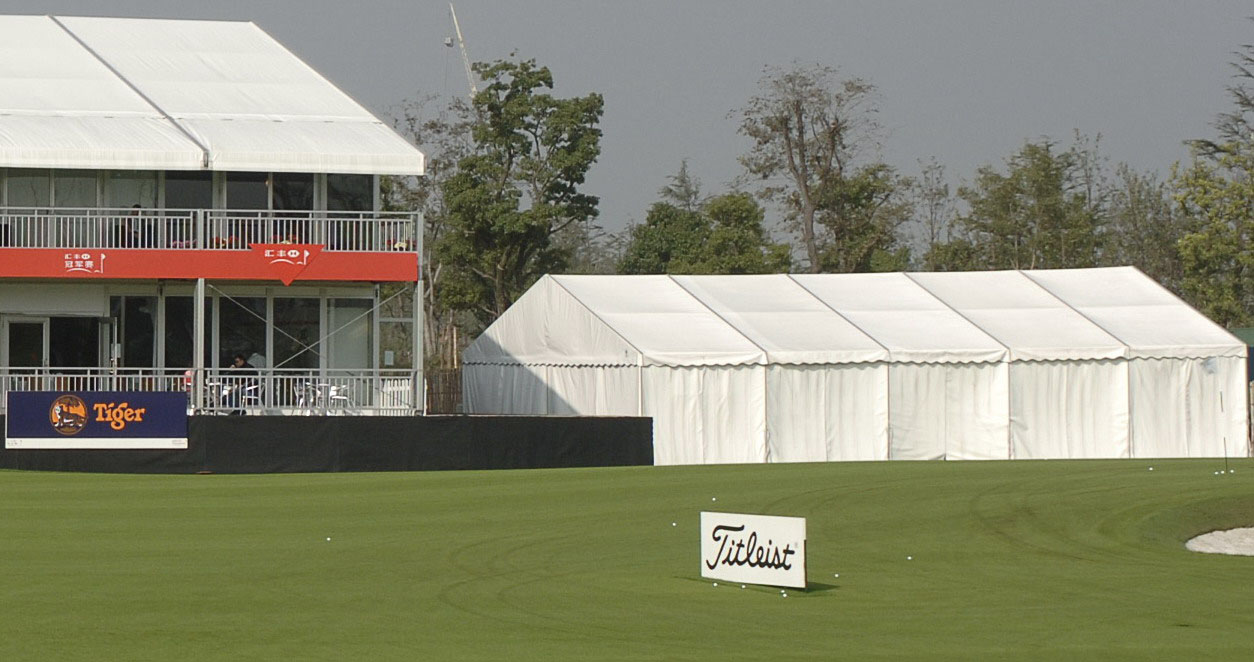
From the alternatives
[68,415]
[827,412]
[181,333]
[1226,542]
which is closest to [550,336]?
[827,412]

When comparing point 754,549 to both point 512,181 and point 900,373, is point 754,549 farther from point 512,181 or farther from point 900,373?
point 512,181

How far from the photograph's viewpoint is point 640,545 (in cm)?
1689

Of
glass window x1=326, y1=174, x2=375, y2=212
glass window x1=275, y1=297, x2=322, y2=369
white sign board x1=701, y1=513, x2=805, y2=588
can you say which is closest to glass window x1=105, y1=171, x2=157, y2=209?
glass window x1=275, y1=297, x2=322, y2=369

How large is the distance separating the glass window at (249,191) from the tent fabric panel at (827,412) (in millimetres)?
11584

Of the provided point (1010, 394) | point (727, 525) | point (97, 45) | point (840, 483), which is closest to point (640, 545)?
point (727, 525)

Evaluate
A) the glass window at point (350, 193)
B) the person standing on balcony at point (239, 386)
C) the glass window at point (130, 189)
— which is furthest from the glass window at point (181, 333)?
the glass window at point (350, 193)

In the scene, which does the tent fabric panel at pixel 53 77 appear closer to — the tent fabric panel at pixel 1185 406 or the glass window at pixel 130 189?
the glass window at pixel 130 189

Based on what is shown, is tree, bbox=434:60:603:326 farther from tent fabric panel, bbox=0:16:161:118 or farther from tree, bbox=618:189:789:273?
tent fabric panel, bbox=0:16:161:118

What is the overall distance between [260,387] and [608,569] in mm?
18285

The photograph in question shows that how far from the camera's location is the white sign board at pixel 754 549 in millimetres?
12938

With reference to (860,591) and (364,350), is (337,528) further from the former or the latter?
(364,350)

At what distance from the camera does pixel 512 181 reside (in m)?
57.6

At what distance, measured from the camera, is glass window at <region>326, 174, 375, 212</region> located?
3638 cm

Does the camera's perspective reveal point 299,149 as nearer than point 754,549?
No
